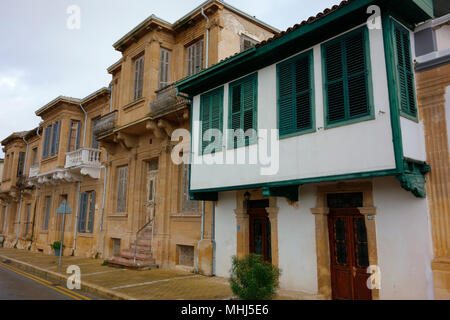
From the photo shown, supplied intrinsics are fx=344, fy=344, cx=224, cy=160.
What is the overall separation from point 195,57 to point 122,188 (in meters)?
7.38

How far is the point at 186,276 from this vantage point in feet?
38.2

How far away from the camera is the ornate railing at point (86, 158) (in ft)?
61.4

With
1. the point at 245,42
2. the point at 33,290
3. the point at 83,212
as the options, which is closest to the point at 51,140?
the point at 83,212

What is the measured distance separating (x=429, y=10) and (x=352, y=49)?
6.08 feet

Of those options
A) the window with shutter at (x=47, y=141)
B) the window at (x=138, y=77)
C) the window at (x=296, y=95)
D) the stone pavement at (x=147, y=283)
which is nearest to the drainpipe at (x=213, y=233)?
the stone pavement at (x=147, y=283)

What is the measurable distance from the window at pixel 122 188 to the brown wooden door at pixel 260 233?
310 inches

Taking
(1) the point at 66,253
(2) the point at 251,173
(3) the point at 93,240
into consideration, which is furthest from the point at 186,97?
(1) the point at 66,253

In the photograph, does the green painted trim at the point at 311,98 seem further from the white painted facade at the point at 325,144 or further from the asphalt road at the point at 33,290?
the asphalt road at the point at 33,290

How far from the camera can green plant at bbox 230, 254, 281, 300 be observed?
7609 millimetres

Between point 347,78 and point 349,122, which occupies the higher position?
point 347,78

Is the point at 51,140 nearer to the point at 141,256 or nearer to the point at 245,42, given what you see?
the point at 141,256

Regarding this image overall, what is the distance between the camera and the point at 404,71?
23.5 ft
